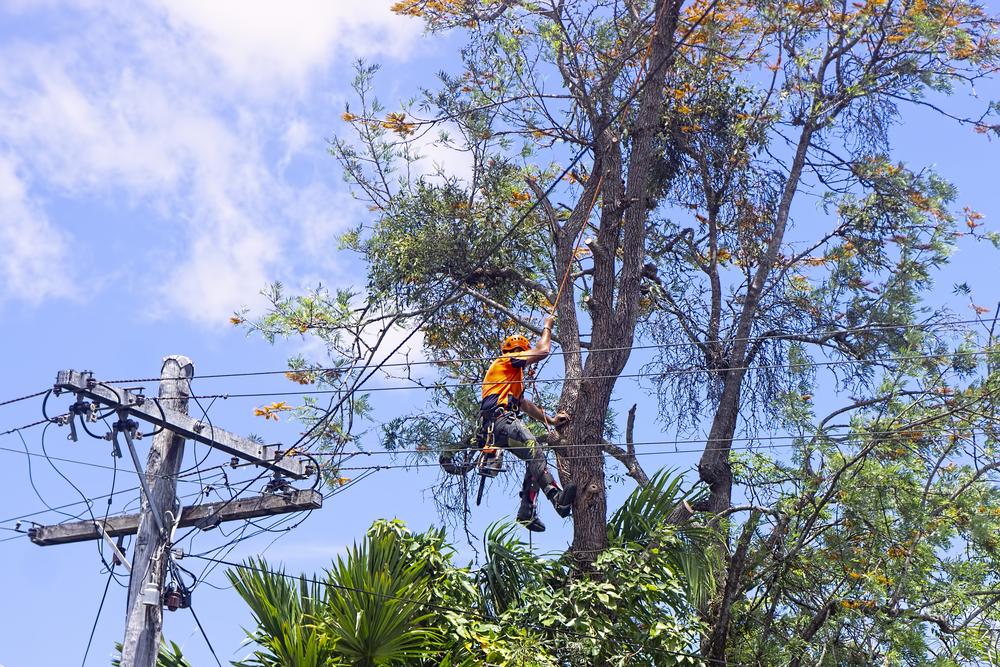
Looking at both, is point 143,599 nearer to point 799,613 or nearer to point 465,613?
point 465,613

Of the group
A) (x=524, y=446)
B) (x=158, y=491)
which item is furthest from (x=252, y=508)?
(x=524, y=446)

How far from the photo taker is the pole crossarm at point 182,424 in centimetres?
895

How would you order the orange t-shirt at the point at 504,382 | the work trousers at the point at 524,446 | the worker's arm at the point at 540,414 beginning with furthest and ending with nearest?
the worker's arm at the point at 540,414 → the orange t-shirt at the point at 504,382 → the work trousers at the point at 524,446

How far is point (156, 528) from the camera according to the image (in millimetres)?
9188

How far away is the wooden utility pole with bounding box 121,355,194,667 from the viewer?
28.7ft

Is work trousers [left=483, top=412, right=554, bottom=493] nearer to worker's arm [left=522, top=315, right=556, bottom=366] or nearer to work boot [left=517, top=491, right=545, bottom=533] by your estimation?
work boot [left=517, top=491, right=545, bottom=533]

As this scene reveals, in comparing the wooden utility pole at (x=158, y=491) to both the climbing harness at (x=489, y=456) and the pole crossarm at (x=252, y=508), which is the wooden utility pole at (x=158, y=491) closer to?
the pole crossarm at (x=252, y=508)

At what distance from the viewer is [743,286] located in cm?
1476

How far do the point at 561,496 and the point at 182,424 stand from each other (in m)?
3.80

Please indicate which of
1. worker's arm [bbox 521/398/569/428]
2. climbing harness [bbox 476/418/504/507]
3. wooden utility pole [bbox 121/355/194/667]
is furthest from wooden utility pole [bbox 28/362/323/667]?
worker's arm [bbox 521/398/569/428]

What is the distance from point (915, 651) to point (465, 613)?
4557mm

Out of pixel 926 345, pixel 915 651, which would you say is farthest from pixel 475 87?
pixel 915 651

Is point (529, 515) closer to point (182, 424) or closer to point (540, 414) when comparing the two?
point (540, 414)

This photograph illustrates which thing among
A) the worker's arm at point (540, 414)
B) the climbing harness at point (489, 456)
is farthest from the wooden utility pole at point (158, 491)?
the worker's arm at point (540, 414)
